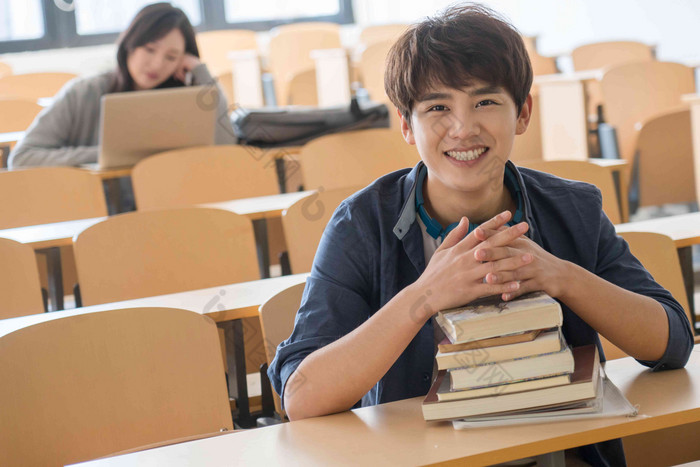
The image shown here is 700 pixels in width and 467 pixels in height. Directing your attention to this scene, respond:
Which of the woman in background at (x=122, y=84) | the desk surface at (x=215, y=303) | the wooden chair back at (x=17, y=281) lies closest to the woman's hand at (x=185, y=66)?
the woman in background at (x=122, y=84)

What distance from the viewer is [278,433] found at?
1.14 metres

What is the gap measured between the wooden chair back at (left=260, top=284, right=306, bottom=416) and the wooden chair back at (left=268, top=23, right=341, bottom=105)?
586cm

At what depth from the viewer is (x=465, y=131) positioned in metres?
1.27

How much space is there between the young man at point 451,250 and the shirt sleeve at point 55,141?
2396 millimetres

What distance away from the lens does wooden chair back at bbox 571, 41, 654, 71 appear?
19.4 ft

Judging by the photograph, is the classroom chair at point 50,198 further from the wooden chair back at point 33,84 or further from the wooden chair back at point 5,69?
the wooden chair back at point 5,69

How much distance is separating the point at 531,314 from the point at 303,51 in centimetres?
703

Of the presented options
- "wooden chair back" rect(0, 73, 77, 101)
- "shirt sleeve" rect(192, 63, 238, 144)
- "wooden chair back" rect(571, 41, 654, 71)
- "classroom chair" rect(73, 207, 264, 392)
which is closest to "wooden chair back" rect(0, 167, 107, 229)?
"shirt sleeve" rect(192, 63, 238, 144)

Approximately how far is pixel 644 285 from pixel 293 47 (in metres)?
6.75

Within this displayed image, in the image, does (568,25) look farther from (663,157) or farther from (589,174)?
(589,174)

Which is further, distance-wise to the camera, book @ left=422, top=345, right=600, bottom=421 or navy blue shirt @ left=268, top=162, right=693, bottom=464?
navy blue shirt @ left=268, top=162, right=693, bottom=464

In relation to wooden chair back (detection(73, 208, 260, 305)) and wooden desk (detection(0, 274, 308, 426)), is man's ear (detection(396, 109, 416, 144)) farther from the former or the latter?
wooden chair back (detection(73, 208, 260, 305))

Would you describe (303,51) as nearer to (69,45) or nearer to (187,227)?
(69,45)

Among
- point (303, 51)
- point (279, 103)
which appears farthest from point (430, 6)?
point (279, 103)
